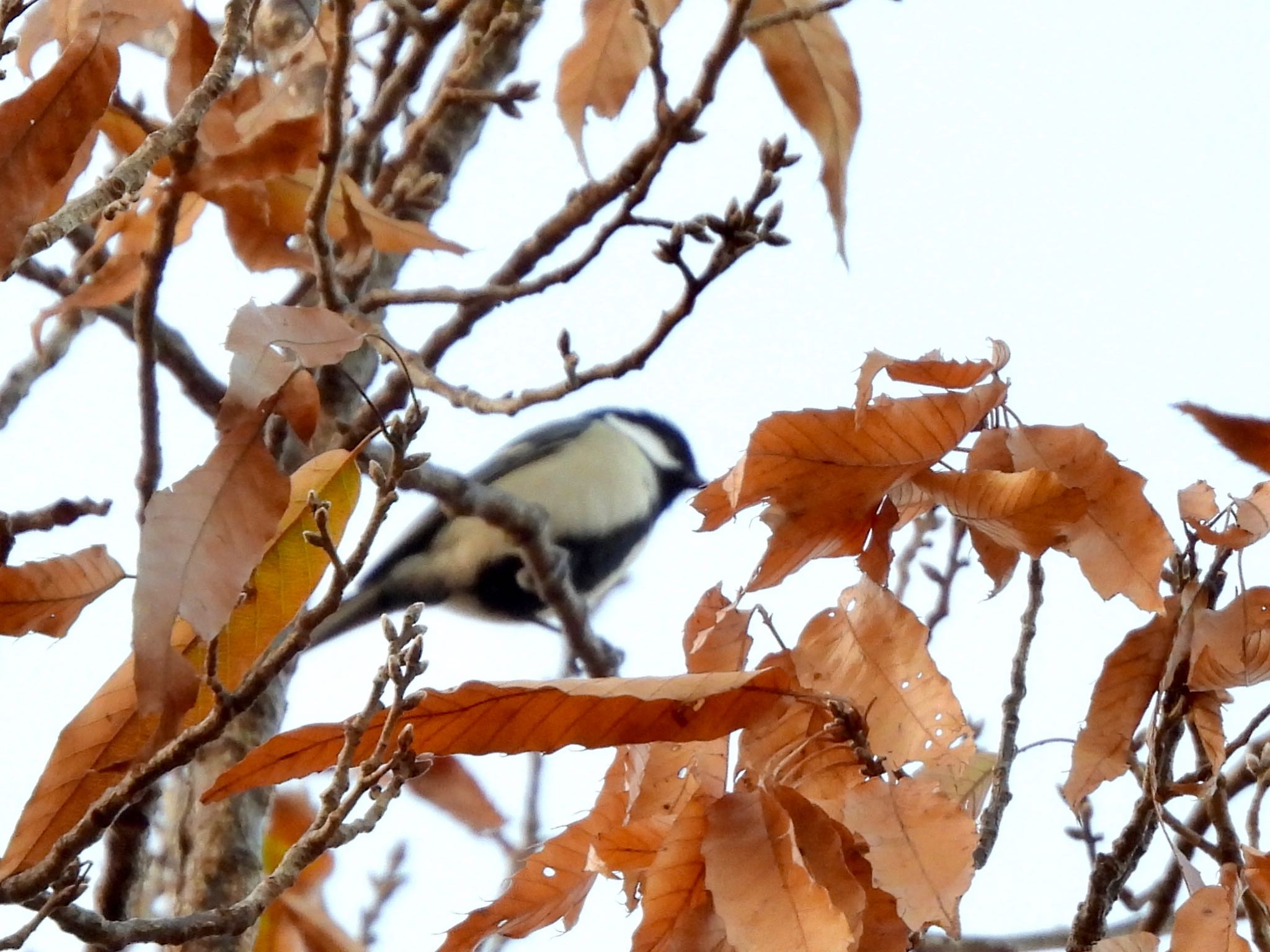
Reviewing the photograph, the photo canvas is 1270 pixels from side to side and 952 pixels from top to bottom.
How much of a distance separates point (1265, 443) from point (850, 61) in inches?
22.9

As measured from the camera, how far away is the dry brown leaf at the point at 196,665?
1.04 m

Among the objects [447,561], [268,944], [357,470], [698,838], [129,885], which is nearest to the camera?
[698,838]

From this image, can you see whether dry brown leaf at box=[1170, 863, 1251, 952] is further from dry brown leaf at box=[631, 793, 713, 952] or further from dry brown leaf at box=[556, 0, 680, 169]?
dry brown leaf at box=[556, 0, 680, 169]

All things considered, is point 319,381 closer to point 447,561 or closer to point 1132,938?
point 447,561

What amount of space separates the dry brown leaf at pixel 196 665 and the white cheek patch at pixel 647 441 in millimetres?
3292

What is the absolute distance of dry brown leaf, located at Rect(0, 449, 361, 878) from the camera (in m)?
1.04

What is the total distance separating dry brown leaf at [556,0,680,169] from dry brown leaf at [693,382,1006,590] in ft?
2.12

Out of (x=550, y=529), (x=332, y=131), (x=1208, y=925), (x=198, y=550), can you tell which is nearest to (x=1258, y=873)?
(x=1208, y=925)

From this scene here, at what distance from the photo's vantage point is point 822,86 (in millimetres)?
1396

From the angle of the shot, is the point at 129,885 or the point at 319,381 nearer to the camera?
the point at 129,885

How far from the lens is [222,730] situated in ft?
3.56

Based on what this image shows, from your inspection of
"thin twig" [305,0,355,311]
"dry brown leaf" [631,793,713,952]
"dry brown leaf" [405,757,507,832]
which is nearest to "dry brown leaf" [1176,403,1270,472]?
"dry brown leaf" [631,793,713,952]

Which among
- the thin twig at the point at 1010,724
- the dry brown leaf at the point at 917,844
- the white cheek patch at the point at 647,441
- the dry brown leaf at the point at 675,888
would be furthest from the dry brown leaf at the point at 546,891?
the white cheek patch at the point at 647,441

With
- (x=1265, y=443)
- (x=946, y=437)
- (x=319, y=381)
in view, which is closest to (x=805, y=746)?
(x=946, y=437)
